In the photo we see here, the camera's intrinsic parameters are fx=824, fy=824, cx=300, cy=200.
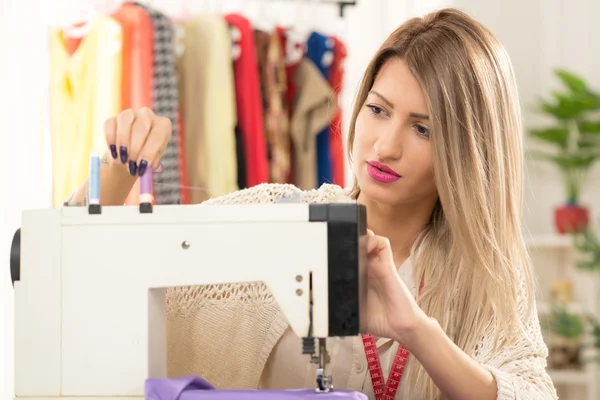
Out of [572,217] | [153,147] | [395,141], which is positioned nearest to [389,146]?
[395,141]

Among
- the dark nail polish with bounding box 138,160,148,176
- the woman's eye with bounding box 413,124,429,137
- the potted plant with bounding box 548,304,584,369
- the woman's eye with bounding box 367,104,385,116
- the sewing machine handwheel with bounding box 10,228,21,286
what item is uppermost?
the woman's eye with bounding box 367,104,385,116

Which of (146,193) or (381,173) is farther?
(381,173)

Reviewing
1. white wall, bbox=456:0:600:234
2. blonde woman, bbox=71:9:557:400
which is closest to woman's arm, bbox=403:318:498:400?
blonde woman, bbox=71:9:557:400

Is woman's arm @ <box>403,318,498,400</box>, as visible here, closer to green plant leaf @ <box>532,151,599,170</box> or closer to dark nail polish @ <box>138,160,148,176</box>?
dark nail polish @ <box>138,160,148,176</box>

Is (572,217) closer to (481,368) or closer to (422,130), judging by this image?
(422,130)

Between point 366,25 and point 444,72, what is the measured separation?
7.55 ft

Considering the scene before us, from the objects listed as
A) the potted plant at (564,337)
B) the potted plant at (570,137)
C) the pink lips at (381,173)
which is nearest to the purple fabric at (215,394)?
the pink lips at (381,173)

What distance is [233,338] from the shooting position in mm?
1652

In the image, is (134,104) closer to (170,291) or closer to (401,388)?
(170,291)

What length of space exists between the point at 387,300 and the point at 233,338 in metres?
0.47

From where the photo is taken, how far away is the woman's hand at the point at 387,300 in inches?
50.1

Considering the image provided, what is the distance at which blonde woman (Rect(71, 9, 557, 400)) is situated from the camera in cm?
158

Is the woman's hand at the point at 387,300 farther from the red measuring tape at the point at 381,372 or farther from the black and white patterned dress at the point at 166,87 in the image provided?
the black and white patterned dress at the point at 166,87

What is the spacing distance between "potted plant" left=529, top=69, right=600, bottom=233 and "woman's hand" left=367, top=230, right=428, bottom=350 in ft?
9.45
